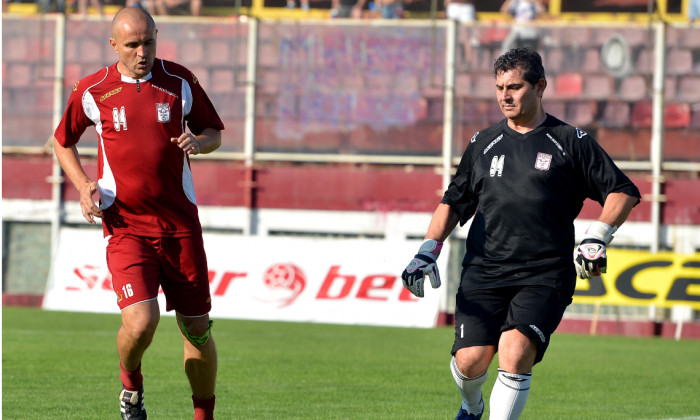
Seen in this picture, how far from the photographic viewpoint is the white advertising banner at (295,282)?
1822 cm

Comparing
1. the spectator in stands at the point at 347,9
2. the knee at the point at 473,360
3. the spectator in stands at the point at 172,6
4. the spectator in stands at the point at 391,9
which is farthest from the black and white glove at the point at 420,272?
the spectator in stands at the point at 172,6

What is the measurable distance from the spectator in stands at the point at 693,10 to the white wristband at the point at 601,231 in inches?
655

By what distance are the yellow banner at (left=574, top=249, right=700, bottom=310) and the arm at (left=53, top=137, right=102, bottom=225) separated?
12762mm

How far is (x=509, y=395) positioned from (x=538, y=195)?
101 cm

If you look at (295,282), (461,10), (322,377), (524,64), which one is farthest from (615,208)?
(461,10)

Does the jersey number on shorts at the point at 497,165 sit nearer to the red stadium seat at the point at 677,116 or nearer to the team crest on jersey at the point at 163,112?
the team crest on jersey at the point at 163,112

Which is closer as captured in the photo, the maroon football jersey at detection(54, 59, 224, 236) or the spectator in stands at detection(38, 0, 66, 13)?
the maroon football jersey at detection(54, 59, 224, 236)

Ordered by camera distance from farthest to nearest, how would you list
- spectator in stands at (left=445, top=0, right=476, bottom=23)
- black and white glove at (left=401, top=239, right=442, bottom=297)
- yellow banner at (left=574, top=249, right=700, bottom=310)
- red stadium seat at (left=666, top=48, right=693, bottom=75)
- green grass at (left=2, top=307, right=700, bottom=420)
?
spectator in stands at (left=445, top=0, right=476, bottom=23), red stadium seat at (left=666, top=48, right=693, bottom=75), yellow banner at (left=574, top=249, right=700, bottom=310), green grass at (left=2, top=307, right=700, bottom=420), black and white glove at (left=401, top=239, right=442, bottom=297)

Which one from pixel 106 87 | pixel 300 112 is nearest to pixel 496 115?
pixel 300 112

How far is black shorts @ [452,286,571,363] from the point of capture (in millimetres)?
5828

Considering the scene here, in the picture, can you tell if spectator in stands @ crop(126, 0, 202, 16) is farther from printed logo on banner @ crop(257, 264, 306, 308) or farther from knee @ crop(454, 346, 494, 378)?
knee @ crop(454, 346, 494, 378)

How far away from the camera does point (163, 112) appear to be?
6.34 m

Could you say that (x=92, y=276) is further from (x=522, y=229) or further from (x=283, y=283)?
(x=522, y=229)

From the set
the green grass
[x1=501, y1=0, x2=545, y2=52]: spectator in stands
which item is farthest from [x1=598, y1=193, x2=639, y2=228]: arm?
[x1=501, y1=0, x2=545, y2=52]: spectator in stands
